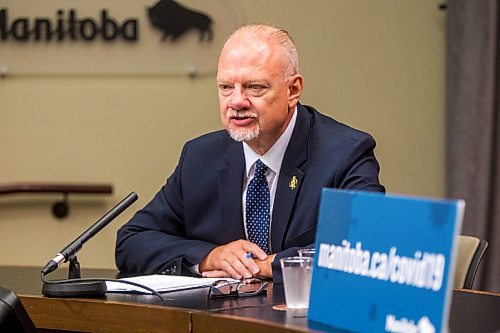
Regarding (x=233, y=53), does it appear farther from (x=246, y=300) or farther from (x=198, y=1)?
(x=198, y=1)

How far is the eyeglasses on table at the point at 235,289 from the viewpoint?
2.36m

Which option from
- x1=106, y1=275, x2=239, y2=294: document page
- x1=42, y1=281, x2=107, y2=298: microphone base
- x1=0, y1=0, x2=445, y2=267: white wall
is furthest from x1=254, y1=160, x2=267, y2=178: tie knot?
x1=0, y1=0, x2=445, y2=267: white wall

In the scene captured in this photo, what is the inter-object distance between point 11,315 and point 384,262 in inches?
25.6

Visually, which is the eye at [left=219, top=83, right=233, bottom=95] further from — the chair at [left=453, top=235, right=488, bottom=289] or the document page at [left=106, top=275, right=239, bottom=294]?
the chair at [left=453, top=235, right=488, bottom=289]

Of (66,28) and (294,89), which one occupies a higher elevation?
(66,28)

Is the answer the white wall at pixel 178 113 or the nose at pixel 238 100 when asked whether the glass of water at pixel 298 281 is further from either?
the white wall at pixel 178 113

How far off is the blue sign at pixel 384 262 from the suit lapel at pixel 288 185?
2.99ft

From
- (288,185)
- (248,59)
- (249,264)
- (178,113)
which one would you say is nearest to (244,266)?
(249,264)

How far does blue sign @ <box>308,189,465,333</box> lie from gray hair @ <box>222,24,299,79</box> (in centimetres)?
104

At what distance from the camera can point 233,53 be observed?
9.36 ft

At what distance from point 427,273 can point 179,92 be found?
2977 millimetres

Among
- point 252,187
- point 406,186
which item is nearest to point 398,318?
point 252,187

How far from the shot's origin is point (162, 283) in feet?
8.18

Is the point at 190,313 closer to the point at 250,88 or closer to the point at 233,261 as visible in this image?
the point at 233,261
